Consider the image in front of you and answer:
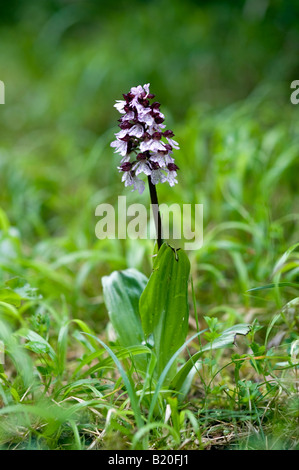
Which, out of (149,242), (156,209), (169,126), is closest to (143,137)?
(156,209)

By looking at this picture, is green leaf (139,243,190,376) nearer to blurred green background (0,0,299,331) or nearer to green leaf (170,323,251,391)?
green leaf (170,323,251,391)

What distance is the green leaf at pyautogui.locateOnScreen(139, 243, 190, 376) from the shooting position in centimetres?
164

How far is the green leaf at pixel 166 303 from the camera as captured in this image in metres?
1.64

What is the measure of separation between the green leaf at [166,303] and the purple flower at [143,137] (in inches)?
10.5

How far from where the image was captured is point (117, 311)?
1914 mm

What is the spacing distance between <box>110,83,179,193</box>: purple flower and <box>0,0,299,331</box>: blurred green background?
78cm

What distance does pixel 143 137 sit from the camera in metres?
1.55

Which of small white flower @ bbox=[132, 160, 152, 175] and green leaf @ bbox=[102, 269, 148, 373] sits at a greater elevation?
small white flower @ bbox=[132, 160, 152, 175]

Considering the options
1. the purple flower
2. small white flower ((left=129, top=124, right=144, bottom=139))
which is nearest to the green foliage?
the purple flower

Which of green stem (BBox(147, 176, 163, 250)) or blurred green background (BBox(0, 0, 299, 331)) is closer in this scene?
green stem (BBox(147, 176, 163, 250))

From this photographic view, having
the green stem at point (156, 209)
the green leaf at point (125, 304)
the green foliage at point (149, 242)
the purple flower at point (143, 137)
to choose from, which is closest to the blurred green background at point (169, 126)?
the green foliage at point (149, 242)

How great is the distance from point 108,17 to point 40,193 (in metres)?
3.91

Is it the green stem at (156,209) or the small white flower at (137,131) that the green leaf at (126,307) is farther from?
the small white flower at (137,131)
